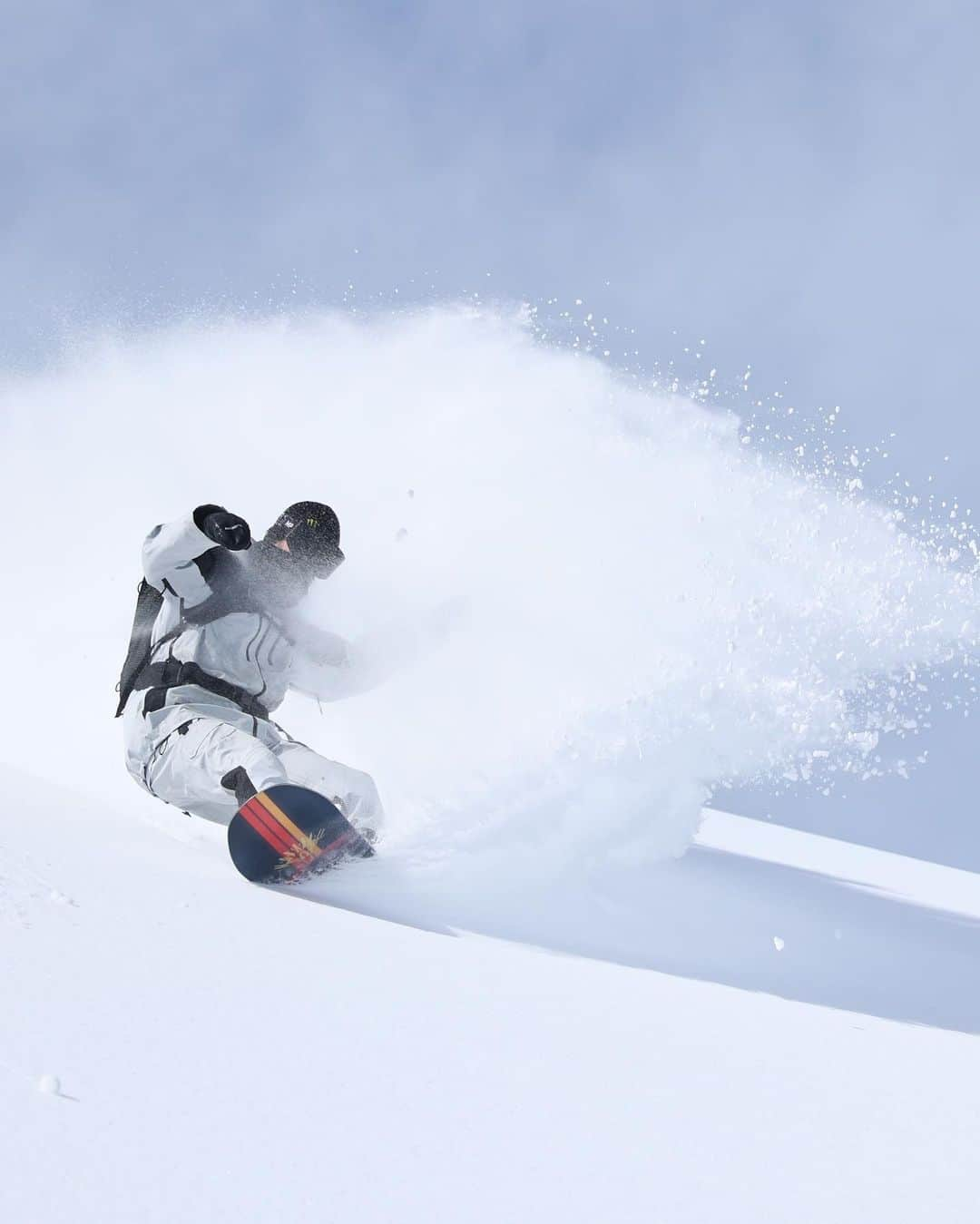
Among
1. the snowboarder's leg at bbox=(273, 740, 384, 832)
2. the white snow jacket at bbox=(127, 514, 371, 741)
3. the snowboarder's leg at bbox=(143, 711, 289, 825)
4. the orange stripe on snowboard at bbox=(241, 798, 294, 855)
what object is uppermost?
the white snow jacket at bbox=(127, 514, 371, 741)

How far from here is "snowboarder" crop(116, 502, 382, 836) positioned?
160 inches

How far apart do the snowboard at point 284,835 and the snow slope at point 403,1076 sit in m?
0.17

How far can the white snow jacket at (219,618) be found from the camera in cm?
430

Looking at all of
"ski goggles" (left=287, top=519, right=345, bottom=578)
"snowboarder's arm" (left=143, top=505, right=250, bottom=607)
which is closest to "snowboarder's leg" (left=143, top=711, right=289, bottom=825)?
"snowboarder's arm" (left=143, top=505, right=250, bottom=607)

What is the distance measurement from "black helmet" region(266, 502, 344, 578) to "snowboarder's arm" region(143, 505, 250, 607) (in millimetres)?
429

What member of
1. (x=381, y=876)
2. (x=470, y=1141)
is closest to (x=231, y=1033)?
(x=470, y=1141)

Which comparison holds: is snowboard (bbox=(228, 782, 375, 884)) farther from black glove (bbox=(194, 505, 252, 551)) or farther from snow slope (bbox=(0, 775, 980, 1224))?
black glove (bbox=(194, 505, 252, 551))

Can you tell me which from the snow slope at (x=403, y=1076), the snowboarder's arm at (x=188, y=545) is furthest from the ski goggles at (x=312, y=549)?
the snow slope at (x=403, y=1076)

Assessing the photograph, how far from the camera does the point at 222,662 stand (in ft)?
15.0

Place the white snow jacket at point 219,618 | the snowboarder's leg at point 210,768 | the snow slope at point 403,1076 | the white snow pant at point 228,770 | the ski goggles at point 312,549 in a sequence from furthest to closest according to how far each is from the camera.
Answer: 1. the ski goggles at point 312,549
2. the white snow jacket at point 219,618
3. the white snow pant at point 228,770
4. the snowboarder's leg at point 210,768
5. the snow slope at point 403,1076

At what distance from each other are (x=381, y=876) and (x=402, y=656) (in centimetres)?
171

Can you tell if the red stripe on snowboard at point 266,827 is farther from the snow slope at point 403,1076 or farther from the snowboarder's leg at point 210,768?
the snowboarder's leg at point 210,768

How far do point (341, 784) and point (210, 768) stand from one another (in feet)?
1.91

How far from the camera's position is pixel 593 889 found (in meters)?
4.61
